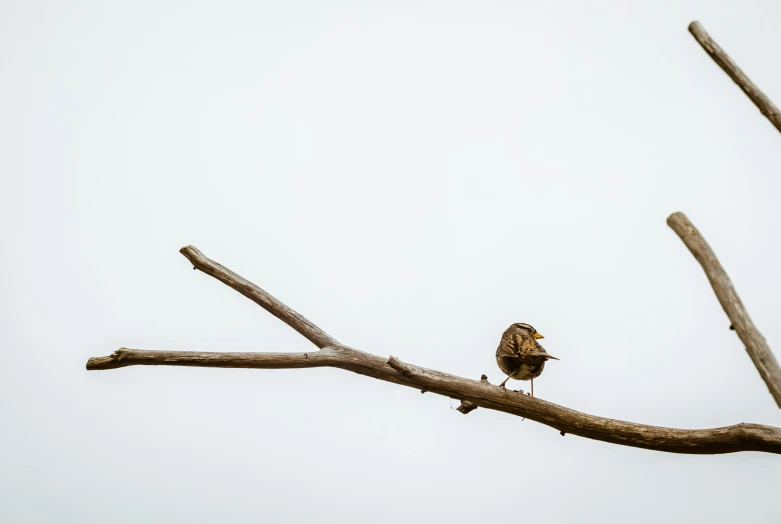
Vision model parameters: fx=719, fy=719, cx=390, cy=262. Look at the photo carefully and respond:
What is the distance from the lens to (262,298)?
4984mm

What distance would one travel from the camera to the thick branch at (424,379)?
175 inches

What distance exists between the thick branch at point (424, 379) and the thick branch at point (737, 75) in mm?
1990

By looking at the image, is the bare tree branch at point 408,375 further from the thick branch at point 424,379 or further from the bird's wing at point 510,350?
the bird's wing at point 510,350


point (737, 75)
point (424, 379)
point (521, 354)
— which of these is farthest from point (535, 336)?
point (737, 75)

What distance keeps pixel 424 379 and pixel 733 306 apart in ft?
6.08

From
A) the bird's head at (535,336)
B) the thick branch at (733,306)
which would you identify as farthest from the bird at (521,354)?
the thick branch at (733,306)

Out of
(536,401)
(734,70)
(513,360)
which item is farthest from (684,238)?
(513,360)

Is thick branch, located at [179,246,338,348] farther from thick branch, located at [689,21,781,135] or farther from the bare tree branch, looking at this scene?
thick branch, located at [689,21,781,135]

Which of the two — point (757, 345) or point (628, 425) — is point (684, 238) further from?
point (628, 425)

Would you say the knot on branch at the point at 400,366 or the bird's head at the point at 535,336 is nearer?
the knot on branch at the point at 400,366

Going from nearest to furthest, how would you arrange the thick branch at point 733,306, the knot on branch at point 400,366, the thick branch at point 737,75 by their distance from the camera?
the thick branch at point 733,306 < the thick branch at point 737,75 < the knot on branch at point 400,366

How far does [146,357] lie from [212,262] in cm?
82

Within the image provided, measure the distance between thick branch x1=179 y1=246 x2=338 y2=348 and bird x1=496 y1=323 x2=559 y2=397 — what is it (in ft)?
5.77

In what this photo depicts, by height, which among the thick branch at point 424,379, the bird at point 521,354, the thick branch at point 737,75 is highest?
the thick branch at point 737,75
